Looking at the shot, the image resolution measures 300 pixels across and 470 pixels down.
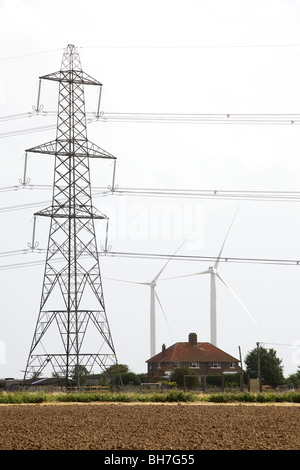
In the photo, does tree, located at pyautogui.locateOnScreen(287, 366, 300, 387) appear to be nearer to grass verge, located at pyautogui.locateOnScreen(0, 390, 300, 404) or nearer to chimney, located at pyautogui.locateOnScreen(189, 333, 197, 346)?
chimney, located at pyautogui.locateOnScreen(189, 333, 197, 346)

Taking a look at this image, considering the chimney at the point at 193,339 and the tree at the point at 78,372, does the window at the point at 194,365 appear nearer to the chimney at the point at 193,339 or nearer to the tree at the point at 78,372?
the chimney at the point at 193,339

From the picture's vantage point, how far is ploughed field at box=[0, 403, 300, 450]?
983 inches

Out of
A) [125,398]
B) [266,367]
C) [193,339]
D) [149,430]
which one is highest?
[193,339]

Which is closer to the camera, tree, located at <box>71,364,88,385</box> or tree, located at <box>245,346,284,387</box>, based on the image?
tree, located at <box>71,364,88,385</box>

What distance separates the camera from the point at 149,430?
96.8ft

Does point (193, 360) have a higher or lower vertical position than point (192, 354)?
lower

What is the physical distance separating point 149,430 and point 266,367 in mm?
85562

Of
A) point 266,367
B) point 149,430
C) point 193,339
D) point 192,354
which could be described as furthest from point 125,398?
point 193,339

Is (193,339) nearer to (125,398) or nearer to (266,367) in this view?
(266,367)

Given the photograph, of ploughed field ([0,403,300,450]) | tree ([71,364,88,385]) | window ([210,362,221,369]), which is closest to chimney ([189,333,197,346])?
window ([210,362,221,369])

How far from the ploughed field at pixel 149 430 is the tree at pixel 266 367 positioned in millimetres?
71926

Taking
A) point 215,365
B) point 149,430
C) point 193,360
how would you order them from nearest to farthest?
point 149,430
point 193,360
point 215,365
